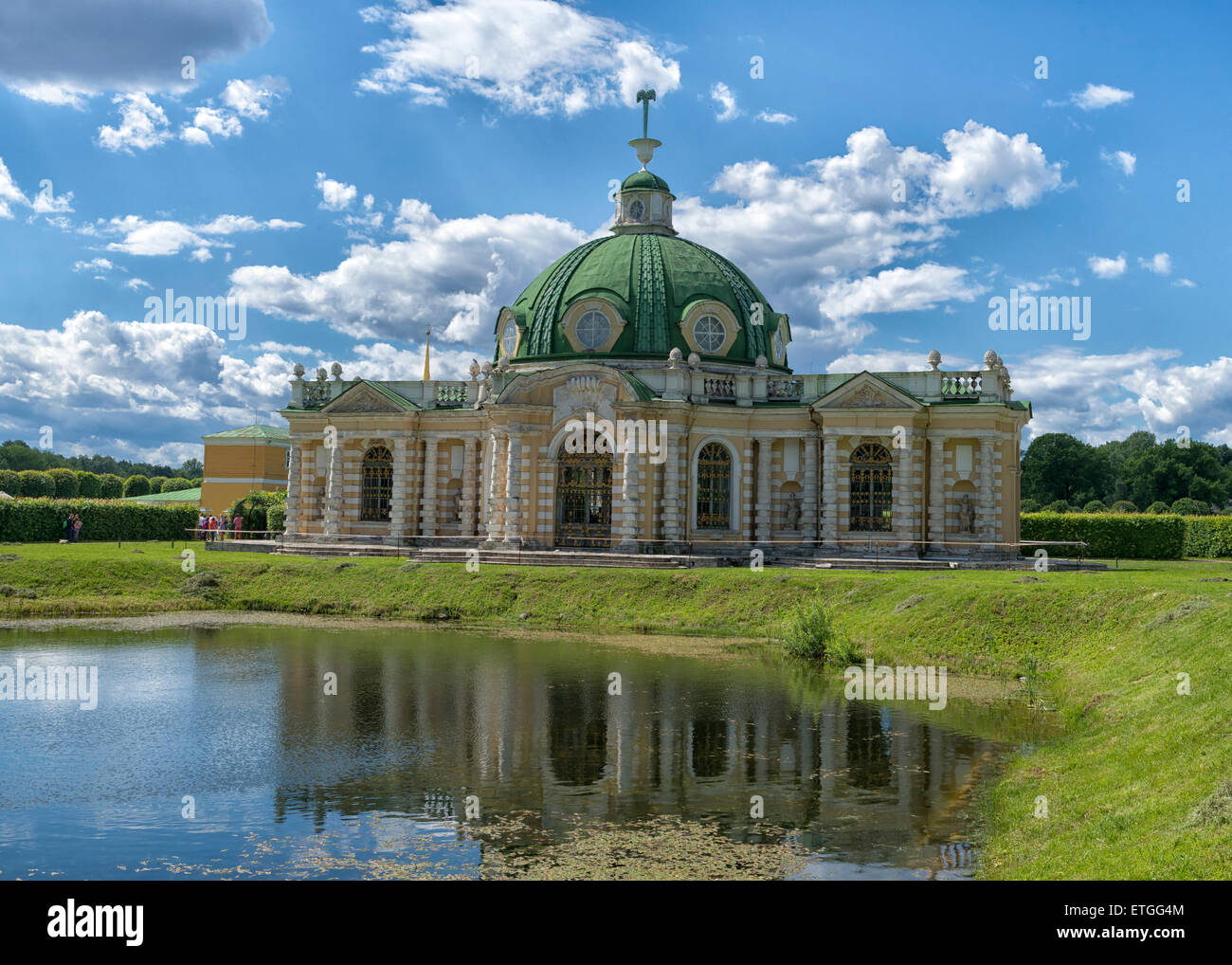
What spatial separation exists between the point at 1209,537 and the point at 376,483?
45.9 metres

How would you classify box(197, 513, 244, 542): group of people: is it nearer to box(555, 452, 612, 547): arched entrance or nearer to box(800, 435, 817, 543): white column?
box(555, 452, 612, 547): arched entrance

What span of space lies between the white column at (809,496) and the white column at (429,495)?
16.8 m

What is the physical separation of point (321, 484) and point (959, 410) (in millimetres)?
29471

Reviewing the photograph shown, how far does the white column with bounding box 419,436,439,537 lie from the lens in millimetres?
50062

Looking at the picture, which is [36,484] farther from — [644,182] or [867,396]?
[867,396]

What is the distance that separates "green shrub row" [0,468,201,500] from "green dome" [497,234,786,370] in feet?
138

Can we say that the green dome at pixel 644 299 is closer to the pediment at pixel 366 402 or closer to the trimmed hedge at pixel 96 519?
the pediment at pixel 366 402

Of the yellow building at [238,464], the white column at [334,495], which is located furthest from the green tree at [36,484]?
the white column at [334,495]

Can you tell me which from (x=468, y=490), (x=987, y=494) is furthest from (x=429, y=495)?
(x=987, y=494)

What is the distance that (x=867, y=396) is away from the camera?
43656 millimetres

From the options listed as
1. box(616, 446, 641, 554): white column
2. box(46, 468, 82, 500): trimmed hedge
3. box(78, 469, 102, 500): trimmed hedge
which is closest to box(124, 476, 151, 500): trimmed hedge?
box(78, 469, 102, 500): trimmed hedge

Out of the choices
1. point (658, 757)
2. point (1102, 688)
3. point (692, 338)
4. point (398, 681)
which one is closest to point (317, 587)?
point (398, 681)

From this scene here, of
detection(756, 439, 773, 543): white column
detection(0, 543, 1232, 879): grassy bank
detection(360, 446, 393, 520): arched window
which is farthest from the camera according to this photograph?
detection(360, 446, 393, 520): arched window

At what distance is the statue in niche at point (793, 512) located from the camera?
46.2 meters
